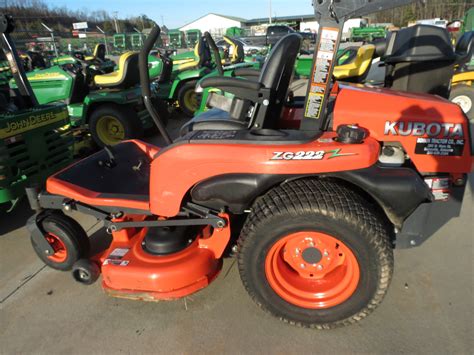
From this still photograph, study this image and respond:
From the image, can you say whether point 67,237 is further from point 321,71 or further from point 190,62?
point 190,62

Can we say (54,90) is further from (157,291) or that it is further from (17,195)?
(157,291)

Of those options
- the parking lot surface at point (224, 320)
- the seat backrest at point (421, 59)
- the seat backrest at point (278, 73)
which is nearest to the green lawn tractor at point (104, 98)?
the parking lot surface at point (224, 320)

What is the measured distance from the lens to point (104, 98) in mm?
5332

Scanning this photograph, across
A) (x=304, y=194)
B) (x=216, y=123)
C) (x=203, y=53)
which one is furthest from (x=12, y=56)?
(x=203, y=53)

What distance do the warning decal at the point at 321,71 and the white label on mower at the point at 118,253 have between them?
145cm

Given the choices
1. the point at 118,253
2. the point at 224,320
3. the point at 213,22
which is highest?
the point at 213,22

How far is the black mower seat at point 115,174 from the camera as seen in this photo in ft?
7.93

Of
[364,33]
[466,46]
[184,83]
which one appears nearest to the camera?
[466,46]

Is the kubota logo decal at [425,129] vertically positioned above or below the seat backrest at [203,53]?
below

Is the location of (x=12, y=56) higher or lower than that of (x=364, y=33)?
lower

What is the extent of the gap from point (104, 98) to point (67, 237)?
3481 millimetres

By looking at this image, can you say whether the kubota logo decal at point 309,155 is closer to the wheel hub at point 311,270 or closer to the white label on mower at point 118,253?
the wheel hub at point 311,270

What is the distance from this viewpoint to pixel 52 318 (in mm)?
2168

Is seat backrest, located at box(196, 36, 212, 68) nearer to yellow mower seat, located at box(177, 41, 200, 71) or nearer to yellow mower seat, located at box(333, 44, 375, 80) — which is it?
yellow mower seat, located at box(177, 41, 200, 71)
